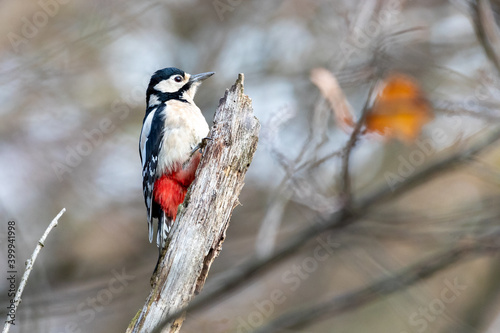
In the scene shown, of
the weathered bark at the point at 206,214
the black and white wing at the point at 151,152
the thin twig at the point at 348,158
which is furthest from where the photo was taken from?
the black and white wing at the point at 151,152

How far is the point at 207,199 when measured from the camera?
3066 millimetres

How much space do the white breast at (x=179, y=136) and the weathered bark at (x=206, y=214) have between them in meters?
0.95

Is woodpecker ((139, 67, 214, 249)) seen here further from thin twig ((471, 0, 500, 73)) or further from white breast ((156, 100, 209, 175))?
thin twig ((471, 0, 500, 73))

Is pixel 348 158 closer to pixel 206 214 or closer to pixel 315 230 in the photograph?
pixel 315 230

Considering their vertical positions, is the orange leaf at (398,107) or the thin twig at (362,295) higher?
the orange leaf at (398,107)

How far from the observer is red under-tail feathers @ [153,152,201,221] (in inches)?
164

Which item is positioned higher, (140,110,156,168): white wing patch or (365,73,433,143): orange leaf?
(140,110,156,168): white wing patch

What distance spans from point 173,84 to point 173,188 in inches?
42.9

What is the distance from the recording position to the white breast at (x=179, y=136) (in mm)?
4199

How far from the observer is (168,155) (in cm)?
423

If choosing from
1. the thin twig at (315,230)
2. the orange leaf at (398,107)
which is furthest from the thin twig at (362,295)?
the orange leaf at (398,107)

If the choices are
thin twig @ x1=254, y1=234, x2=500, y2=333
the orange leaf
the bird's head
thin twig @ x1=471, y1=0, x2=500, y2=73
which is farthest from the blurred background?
thin twig @ x1=254, y1=234, x2=500, y2=333

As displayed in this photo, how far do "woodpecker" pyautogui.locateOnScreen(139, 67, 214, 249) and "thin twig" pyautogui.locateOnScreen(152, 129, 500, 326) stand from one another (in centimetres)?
278

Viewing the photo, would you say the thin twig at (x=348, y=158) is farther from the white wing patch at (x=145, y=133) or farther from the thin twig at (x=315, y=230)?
the white wing patch at (x=145, y=133)
